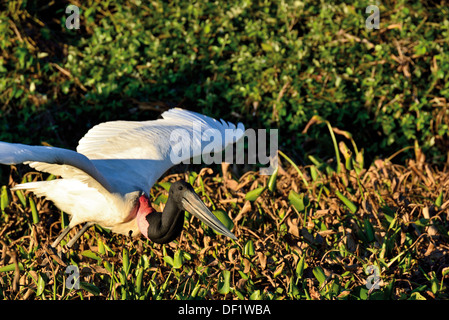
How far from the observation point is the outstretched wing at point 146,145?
4184 mm

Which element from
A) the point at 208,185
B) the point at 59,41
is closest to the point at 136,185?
the point at 208,185

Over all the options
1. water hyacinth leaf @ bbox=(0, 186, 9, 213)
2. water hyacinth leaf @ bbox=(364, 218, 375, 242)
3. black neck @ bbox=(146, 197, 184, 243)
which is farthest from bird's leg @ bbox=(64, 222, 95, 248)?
water hyacinth leaf @ bbox=(364, 218, 375, 242)

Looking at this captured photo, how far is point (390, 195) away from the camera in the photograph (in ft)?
14.4

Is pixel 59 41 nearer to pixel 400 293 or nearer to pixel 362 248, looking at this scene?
pixel 362 248

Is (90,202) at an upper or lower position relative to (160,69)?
lower

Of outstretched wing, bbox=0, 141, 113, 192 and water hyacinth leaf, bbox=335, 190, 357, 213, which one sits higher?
outstretched wing, bbox=0, 141, 113, 192

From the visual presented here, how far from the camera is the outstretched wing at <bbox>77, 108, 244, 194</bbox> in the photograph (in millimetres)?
4184

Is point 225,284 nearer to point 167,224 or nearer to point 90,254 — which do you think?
point 167,224

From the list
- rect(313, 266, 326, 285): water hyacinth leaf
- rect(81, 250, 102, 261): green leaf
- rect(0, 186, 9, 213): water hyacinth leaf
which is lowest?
rect(81, 250, 102, 261): green leaf

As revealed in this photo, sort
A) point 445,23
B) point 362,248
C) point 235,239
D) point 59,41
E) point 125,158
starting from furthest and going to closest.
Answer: point 59,41 → point 445,23 → point 125,158 → point 362,248 → point 235,239

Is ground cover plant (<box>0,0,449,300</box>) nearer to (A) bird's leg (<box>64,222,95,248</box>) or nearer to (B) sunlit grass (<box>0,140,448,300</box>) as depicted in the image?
(B) sunlit grass (<box>0,140,448,300</box>)

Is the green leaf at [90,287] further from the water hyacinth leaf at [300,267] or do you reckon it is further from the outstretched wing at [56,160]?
the water hyacinth leaf at [300,267]

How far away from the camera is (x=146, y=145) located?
14.6 ft
